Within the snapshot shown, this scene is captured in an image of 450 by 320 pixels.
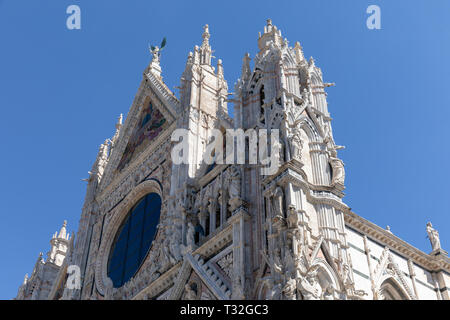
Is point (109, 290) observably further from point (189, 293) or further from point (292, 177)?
point (292, 177)

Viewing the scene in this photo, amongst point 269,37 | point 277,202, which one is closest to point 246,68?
point 269,37

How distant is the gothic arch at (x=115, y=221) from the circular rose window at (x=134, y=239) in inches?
7.3

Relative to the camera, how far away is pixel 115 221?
2525cm

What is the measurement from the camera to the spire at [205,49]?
2715cm

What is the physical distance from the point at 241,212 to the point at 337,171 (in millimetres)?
2969

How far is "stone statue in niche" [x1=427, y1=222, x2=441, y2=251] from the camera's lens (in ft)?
70.1

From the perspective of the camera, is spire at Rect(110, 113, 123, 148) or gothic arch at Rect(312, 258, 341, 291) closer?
gothic arch at Rect(312, 258, 341, 291)

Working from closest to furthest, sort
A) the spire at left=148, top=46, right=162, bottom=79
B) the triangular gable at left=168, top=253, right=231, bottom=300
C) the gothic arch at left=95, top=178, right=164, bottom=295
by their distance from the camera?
1. the triangular gable at left=168, top=253, right=231, bottom=300
2. the gothic arch at left=95, top=178, right=164, bottom=295
3. the spire at left=148, top=46, right=162, bottom=79

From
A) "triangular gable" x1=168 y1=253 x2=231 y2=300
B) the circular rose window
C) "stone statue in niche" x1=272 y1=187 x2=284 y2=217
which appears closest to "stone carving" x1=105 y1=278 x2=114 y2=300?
the circular rose window

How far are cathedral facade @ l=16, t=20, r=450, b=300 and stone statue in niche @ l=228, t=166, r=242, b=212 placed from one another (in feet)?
0.10

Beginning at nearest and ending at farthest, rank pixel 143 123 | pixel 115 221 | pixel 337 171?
pixel 337 171 < pixel 115 221 < pixel 143 123

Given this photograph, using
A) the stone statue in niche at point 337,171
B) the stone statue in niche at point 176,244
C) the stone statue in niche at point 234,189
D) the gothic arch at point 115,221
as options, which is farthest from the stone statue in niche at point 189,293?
the gothic arch at point 115,221

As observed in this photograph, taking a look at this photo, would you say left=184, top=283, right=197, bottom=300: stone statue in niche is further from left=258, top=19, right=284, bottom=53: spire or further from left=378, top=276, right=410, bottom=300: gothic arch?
left=258, top=19, right=284, bottom=53: spire

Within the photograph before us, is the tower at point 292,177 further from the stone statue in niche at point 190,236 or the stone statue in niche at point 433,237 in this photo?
the stone statue in niche at point 433,237
